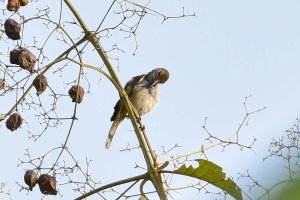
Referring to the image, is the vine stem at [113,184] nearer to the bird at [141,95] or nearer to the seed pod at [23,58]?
the seed pod at [23,58]

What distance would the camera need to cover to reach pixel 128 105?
7.62 feet

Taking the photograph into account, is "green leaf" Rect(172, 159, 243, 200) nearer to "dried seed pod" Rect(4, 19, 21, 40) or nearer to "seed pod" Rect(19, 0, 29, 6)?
"dried seed pod" Rect(4, 19, 21, 40)

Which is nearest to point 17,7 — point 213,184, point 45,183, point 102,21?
point 102,21

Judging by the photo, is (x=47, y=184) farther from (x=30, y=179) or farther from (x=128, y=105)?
(x=128, y=105)

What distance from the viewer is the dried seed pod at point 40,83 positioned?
261 centimetres

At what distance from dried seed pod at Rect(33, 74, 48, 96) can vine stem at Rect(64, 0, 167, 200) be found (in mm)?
316

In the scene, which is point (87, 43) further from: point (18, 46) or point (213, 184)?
point (213, 184)

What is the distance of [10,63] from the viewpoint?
2934mm

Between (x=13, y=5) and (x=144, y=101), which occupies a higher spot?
(x=144, y=101)

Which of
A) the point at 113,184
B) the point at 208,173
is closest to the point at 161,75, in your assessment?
the point at 208,173

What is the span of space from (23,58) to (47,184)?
2.16 ft

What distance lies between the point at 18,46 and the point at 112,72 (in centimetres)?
82

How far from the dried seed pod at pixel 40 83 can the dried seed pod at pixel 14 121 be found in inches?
6.6

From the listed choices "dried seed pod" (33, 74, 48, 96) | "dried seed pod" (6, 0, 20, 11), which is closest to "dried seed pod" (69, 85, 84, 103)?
"dried seed pod" (33, 74, 48, 96)
